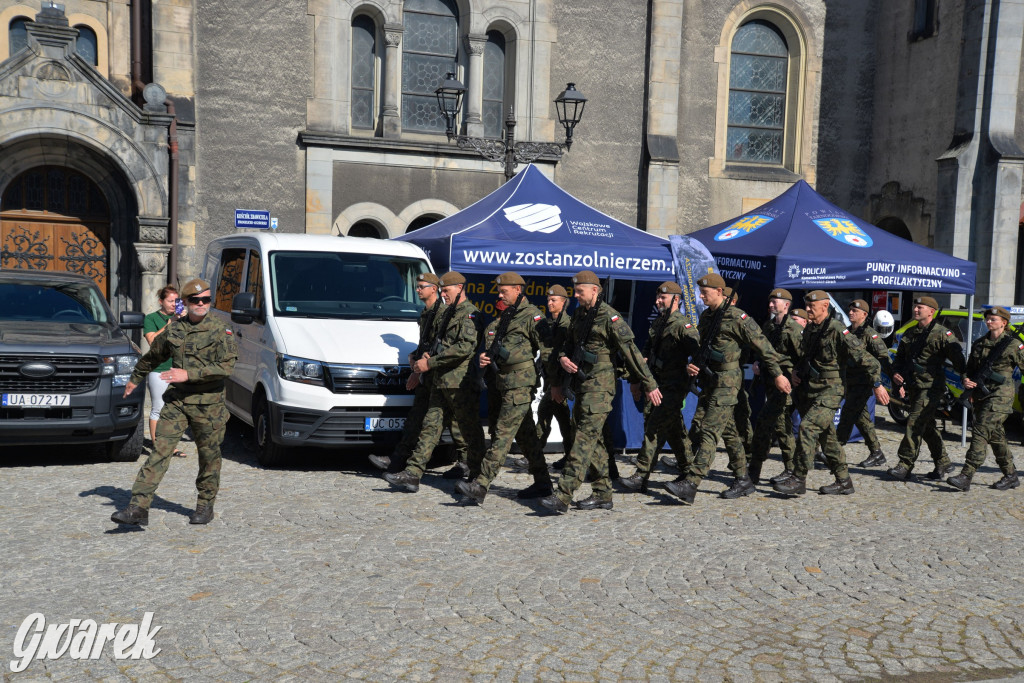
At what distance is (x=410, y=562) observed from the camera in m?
6.18

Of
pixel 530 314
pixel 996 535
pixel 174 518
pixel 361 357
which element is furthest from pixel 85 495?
pixel 996 535

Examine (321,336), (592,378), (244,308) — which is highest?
(244,308)

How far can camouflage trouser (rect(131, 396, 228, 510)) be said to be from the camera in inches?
264

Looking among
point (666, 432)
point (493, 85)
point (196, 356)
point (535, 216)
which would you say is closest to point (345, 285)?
point (535, 216)

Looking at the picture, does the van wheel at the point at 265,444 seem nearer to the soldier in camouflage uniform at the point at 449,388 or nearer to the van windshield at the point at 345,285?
the van windshield at the point at 345,285

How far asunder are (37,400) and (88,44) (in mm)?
11495

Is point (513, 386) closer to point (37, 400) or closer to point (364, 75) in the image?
point (37, 400)

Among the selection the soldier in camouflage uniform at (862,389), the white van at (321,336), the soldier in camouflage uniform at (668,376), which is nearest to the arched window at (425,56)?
the white van at (321,336)

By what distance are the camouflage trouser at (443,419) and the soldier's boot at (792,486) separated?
103 inches

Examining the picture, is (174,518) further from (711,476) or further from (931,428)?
(931,428)

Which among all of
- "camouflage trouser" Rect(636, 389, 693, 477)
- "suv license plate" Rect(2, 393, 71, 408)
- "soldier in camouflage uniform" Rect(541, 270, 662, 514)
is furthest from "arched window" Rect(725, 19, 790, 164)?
"suv license plate" Rect(2, 393, 71, 408)

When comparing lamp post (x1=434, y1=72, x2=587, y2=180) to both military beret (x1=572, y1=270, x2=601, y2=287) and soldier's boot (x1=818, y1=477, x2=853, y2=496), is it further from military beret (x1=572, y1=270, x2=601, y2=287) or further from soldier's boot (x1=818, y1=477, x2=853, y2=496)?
soldier's boot (x1=818, y1=477, x2=853, y2=496)

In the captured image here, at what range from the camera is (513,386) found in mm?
7875

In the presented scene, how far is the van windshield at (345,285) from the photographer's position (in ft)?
30.7
